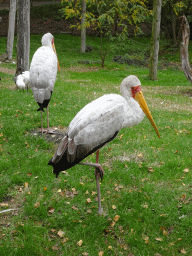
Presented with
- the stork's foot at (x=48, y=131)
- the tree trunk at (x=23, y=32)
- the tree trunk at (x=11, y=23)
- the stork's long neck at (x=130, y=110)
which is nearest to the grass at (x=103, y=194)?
the stork's foot at (x=48, y=131)

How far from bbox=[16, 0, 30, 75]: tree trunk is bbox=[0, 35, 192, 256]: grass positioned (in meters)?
3.47

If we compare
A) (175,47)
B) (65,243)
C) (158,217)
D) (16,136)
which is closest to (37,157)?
(16,136)

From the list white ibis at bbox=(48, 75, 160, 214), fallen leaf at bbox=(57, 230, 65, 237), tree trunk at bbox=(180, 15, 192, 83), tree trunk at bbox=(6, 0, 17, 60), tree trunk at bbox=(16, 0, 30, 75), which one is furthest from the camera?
tree trunk at bbox=(6, 0, 17, 60)

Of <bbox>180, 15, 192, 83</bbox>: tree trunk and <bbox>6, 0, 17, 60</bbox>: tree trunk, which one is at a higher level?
<bbox>6, 0, 17, 60</bbox>: tree trunk

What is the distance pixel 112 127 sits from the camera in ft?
11.2

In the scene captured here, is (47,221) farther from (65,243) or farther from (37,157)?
(37,157)

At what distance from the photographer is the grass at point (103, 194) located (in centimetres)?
334

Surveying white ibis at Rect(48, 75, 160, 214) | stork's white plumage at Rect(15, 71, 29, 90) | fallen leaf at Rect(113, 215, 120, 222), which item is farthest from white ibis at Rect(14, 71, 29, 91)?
fallen leaf at Rect(113, 215, 120, 222)

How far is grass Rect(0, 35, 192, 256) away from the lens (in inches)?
131

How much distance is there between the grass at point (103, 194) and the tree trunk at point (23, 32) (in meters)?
3.47

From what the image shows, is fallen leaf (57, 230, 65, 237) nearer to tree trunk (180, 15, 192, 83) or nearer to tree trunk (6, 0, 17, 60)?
tree trunk (180, 15, 192, 83)

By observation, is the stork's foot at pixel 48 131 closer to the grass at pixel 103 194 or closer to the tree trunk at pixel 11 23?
the grass at pixel 103 194

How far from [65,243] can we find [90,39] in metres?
26.7

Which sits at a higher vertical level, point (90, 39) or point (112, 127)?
point (90, 39)
